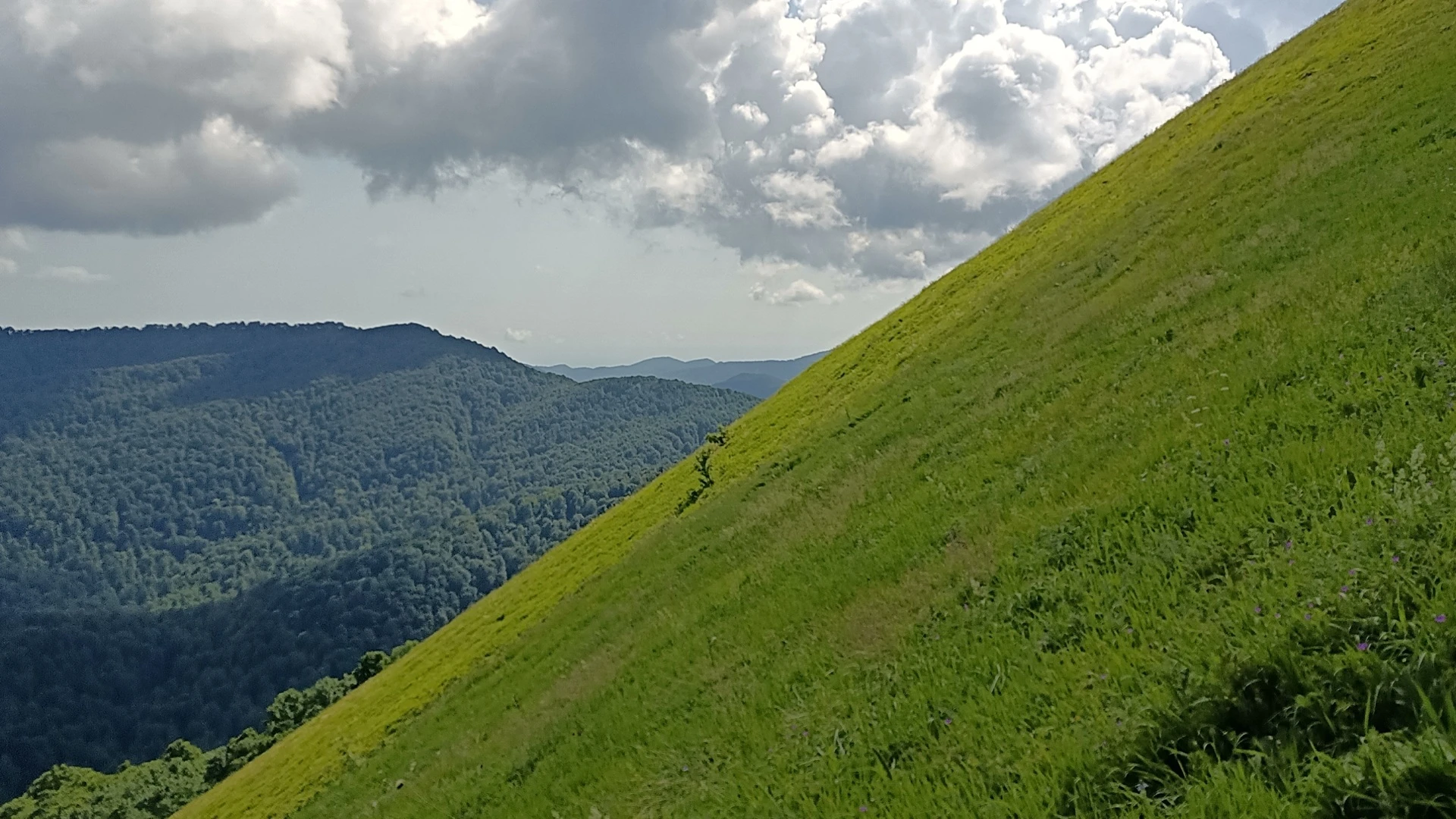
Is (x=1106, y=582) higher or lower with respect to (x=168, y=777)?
higher

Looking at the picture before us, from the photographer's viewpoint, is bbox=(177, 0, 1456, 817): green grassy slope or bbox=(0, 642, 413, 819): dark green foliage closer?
bbox=(177, 0, 1456, 817): green grassy slope

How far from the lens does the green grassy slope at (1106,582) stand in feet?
16.3

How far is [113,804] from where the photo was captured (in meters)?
95.8

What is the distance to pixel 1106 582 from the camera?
7.65 m

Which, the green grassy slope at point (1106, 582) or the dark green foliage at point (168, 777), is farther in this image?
the dark green foliage at point (168, 777)

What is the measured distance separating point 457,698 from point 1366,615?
92.6 ft

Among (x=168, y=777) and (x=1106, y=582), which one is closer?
(x=1106, y=582)

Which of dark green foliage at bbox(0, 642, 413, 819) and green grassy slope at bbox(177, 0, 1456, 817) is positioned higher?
green grassy slope at bbox(177, 0, 1456, 817)

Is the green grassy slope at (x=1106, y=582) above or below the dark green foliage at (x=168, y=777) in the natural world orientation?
above

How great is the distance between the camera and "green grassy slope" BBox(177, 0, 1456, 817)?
4.97m

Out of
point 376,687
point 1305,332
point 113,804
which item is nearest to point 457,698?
point 376,687

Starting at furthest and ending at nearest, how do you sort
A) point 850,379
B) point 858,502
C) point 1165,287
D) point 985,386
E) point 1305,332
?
point 850,379 < point 985,386 < point 1165,287 < point 858,502 < point 1305,332

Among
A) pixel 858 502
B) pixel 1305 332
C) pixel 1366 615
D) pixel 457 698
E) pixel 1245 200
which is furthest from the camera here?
pixel 457 698

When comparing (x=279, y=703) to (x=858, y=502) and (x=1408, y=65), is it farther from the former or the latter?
(x=1408, y=65)
